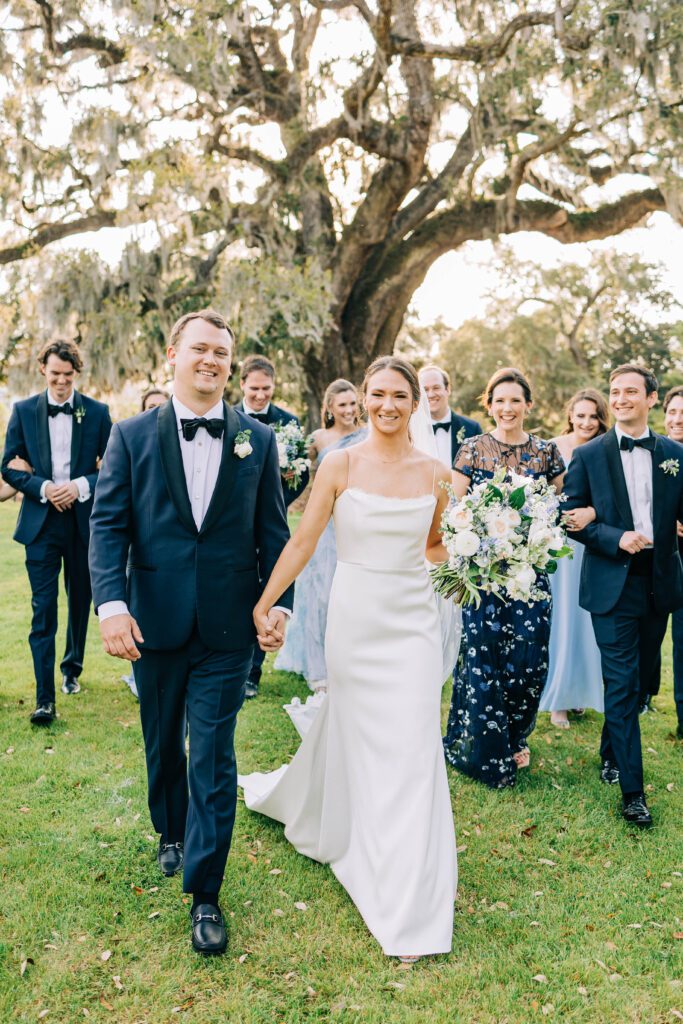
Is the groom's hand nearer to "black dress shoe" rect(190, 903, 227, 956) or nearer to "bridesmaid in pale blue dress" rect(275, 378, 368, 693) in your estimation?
"black dress shoe" rect(190, 903, 227, 956)

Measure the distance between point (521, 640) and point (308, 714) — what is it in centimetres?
141

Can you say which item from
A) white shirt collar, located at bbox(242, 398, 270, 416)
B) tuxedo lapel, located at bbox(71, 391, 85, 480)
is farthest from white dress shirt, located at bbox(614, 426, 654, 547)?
tuxedo lapel, located at bbox(71, 391, 85, 480)

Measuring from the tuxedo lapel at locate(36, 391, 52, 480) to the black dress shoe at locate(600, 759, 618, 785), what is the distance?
4256mm

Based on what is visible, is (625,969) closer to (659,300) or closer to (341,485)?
(341,485)

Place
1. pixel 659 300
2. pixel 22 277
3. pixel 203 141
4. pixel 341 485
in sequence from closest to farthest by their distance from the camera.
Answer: pixel 341 485 → pixel 203 141 → pixel 22 277 → pixel 659 300

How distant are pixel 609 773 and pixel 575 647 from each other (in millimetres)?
1480

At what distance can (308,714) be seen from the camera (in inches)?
213

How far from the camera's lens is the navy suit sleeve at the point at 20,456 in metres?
6.01

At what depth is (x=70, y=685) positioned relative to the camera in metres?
6.71

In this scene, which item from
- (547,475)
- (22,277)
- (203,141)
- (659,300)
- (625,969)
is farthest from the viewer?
(659,300)

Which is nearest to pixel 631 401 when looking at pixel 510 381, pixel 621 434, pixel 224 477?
pixel 621 434

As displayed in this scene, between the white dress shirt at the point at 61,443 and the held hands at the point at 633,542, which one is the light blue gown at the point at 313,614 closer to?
the white dress shirt at the point at 61,443

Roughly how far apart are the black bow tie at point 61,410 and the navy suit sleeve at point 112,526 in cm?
302

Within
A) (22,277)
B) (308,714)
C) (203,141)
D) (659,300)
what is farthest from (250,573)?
(659,300)
